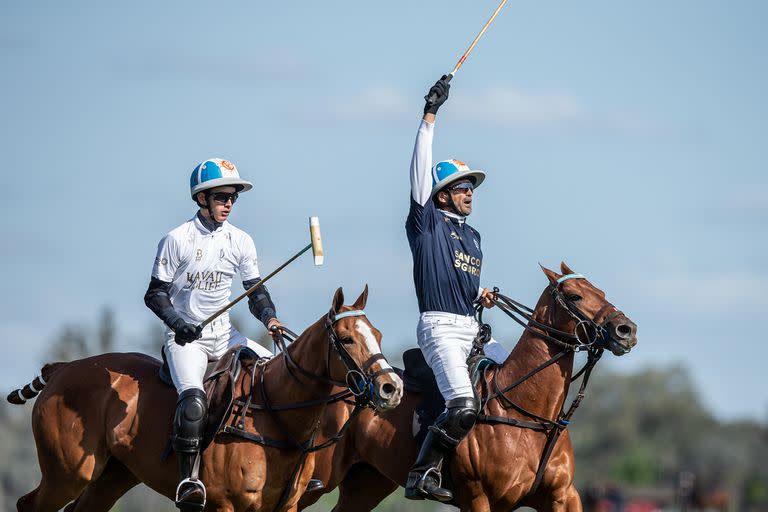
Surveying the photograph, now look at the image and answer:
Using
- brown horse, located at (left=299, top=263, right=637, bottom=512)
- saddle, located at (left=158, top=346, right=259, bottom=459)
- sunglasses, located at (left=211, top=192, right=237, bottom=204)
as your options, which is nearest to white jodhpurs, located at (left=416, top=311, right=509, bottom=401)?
brown horse, located at (left=299, top=263, right=637, bottom=512)

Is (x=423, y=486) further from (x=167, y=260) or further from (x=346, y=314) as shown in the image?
(x=167, y=260)

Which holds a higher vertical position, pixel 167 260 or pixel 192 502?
pixel 167 260

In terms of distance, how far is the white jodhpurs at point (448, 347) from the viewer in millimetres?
12609

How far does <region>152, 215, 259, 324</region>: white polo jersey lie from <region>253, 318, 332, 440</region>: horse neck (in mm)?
960

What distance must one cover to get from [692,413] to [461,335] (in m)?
72.3

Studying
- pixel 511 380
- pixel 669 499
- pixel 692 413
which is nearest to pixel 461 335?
pixel 511 380

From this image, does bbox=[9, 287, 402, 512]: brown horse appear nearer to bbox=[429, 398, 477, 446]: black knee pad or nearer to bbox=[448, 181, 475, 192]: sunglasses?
bbox=[429, 398, 477, 446]: black knee pad

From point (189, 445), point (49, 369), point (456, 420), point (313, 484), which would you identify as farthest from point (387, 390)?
point (49, 369)

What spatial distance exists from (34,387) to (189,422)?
220 centimetres

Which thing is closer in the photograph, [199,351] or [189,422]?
[189,422]

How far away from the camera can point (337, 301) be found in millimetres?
11859

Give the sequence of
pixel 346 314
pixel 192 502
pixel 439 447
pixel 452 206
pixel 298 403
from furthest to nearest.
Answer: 1. pixel 452 206
2. pixel 439 447
3. pixel 298 403
4. pixel 192 502
5. pixel 346 314

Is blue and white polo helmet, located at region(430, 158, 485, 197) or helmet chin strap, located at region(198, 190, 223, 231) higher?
blue and white polo helmet, located at region(430, 158, 485, 197)

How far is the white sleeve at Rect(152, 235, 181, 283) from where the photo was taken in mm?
12539
